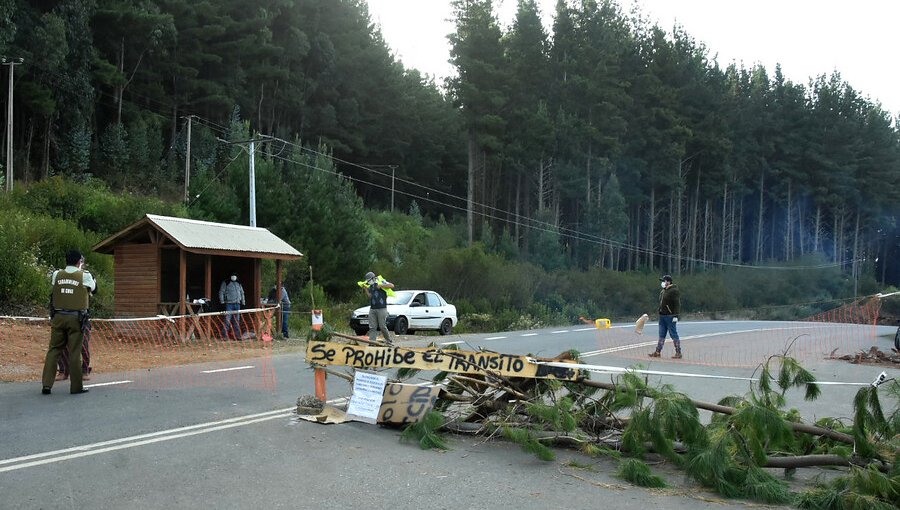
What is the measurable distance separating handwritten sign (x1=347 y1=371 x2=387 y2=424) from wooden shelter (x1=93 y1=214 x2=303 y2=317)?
1183cm

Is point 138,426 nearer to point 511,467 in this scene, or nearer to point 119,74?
point 511,467

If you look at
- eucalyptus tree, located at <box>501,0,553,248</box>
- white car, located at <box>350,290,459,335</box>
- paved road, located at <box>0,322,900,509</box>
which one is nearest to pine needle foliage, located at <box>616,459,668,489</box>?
paved road, located at <box>0,322,900,509</box>

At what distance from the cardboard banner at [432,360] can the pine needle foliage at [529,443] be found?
2.18 ft

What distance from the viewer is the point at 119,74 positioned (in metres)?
45.2

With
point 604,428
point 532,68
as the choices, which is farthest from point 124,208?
point 532,68

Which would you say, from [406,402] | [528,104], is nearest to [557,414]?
[406,402]

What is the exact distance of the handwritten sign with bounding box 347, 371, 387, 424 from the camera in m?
8.46

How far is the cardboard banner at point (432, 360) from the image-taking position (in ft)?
25.9

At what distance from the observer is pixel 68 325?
10227 mm

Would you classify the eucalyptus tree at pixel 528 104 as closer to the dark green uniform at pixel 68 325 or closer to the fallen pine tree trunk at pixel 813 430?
the dark green uniform at pixel 68 325

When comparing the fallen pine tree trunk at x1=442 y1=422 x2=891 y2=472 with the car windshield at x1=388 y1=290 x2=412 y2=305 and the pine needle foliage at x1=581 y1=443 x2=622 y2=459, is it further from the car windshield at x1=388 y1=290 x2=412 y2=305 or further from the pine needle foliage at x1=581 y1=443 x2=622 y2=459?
the car windshield at x1=388 y1=290 x2=412 y2=305

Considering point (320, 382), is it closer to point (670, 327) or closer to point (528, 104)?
point (670, 327)

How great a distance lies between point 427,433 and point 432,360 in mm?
915

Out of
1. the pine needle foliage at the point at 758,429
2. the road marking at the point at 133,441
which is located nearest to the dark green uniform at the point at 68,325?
the road marking at the point at 133,441
